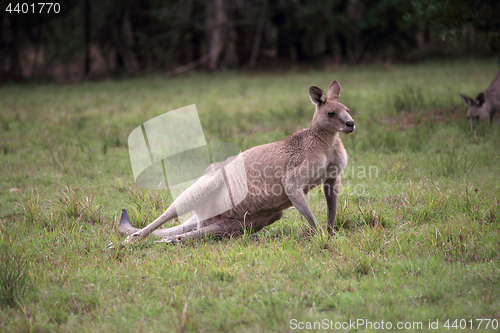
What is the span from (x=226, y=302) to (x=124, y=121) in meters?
8.24

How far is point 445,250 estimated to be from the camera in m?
4.05

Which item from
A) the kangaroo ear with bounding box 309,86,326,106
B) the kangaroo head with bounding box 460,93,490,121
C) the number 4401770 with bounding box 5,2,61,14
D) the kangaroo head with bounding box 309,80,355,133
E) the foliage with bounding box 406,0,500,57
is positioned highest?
the number 4401770 with bounding box 5,2,61,14

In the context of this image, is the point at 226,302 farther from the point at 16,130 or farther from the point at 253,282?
the point at 16,130

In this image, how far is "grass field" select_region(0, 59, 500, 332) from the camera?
333 cm

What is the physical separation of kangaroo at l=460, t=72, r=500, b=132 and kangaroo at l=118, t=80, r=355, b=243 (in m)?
4.86

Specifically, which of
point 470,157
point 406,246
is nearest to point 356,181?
point 470,157

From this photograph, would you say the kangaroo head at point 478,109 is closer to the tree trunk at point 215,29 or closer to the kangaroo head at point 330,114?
the kangaroo head at point 330,114

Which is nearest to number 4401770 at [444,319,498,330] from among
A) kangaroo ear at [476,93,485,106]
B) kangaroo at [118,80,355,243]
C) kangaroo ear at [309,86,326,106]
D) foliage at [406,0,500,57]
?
kangaroo at [118,80,355,243]

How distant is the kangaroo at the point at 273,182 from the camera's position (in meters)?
4.39

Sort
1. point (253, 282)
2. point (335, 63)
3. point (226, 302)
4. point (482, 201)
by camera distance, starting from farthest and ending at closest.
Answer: point (335, 63), point (482, 201), point (253, 282), point (226, 302)

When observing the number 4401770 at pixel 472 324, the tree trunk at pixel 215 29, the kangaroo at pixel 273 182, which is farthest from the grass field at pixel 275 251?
the tree trunk at pixel 215 29
